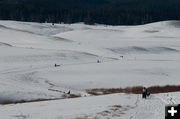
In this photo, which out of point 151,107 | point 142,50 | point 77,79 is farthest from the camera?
point 142,50

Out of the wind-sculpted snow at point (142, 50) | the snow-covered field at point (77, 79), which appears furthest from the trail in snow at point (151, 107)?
the wind-sculpted snow at point (142, 50)

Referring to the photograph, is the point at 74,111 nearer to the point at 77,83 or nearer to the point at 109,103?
the point at 109,103

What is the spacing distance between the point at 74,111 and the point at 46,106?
3.23 m

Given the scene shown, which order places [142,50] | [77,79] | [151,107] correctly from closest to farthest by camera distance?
[151,107] → [77,79] → [142,50]

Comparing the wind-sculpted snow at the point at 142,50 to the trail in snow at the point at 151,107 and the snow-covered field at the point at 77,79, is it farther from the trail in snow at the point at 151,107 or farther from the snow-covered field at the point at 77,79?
the trail in snow at the point at 151,107

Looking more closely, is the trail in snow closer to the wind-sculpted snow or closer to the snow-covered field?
the snow-covered field

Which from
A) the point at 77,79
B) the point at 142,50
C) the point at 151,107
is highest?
the point at 142,50

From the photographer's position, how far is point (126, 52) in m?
89.1

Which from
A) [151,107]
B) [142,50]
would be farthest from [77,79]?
[142,50]

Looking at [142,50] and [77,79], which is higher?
[142,50]

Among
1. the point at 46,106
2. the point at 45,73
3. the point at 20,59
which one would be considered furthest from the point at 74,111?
the point at 20,59

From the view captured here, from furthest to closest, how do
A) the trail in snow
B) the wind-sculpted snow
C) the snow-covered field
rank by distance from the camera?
the wind-sculpted snow, the snow-covered field, the trail in snow

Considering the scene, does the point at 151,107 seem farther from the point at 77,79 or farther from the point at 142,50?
the point at 142,50

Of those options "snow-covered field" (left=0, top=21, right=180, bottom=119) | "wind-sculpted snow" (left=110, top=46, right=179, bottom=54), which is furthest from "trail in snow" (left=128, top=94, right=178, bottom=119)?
"wind-sculpted snow" (left=110, top=46, right=179, bottom=54)
